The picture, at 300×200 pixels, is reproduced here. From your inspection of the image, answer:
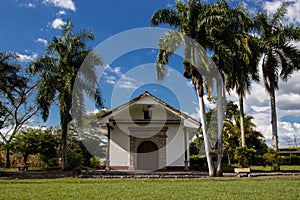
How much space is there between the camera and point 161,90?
20016 mm

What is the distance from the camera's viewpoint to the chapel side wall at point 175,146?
19.2 metres

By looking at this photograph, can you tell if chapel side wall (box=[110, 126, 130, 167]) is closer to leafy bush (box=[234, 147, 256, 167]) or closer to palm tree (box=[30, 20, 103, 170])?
palm tree (box=[30, 20, 103, 170])

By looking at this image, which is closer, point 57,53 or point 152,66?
point 152,66

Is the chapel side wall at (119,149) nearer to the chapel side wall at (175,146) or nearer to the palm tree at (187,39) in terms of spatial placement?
the chapel side wall at (175,146)

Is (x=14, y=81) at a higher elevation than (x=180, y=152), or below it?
higher

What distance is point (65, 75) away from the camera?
19.5 m

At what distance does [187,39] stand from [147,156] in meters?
8.20

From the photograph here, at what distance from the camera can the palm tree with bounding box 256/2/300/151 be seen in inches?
822

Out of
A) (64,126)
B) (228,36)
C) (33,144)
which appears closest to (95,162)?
(33,144)

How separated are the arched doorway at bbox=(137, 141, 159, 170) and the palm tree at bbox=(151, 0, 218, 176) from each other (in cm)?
432

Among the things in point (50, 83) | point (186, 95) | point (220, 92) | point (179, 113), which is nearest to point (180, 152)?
point (179, 113)

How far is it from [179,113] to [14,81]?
489 inches

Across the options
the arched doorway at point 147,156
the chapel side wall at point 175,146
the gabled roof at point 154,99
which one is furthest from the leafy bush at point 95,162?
the chapel side wall at point 175,146

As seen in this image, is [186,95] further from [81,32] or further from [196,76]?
[81,32]
